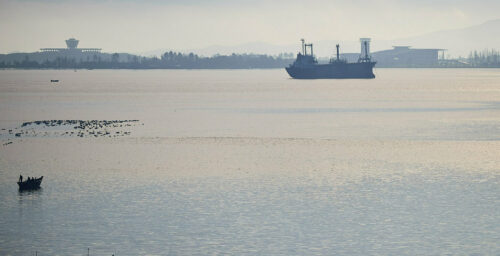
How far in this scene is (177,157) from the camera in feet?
217

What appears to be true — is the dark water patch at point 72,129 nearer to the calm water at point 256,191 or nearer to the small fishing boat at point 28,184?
the calm water at point 256,191

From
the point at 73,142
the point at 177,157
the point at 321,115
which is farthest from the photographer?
the point at 321,115

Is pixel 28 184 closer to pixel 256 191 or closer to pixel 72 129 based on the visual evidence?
pixel 256 191

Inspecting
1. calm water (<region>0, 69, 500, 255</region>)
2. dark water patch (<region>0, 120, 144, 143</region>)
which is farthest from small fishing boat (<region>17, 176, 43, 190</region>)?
Answer: dark water patch (<region>0, 120, 144, 143</region>)

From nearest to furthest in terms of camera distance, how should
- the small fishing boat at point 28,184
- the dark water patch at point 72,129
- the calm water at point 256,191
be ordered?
the calm water at point 256,191, the small fishing boat at point 28,184, the dark water patch at point 72,129

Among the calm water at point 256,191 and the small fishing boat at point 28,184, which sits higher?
the small fishing boat at point 28,184

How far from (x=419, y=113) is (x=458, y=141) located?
4464 cm

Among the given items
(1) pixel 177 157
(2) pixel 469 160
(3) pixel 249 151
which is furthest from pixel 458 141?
(1) pixel 177 157

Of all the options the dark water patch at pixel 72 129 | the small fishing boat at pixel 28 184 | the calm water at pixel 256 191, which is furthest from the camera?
the dark water patch at pixel 72 129

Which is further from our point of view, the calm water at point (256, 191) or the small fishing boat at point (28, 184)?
the small fishing boat at point (28, 184)

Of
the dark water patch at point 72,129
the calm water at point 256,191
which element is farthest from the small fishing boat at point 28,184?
the dark water patch at point 72,129

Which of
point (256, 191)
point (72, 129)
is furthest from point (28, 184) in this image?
point (72, 129)

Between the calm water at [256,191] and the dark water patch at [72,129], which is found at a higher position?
the dark water patch at [72,129]

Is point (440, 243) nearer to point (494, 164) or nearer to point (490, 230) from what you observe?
point (490, 230)
